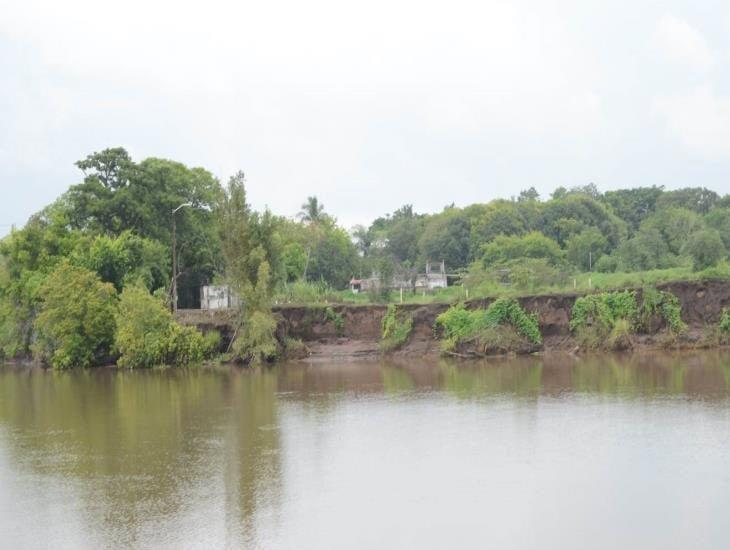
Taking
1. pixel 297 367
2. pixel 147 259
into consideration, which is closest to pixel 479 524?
pixel 297 367

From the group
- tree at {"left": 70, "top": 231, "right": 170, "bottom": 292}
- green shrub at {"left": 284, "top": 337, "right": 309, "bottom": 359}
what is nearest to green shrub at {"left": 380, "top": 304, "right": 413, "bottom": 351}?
green shrub at {"left": 284, "top": 337, "right": 309, "bottom": 359}

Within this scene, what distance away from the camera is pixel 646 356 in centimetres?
4450

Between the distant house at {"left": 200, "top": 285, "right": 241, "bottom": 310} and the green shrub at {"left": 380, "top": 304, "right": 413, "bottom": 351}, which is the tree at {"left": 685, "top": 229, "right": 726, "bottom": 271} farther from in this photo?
the distant house at {"left": 200, "top": 285, "right": 241, "bottom": 310}

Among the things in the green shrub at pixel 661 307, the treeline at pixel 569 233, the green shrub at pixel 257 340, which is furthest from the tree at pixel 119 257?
the green shrub at pixel 661 307

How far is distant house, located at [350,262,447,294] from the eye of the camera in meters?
60.9

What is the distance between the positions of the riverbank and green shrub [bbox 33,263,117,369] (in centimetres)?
450

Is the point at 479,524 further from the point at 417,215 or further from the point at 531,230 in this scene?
the point at 417,215

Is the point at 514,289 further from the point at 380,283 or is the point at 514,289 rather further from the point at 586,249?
the point at 586,249

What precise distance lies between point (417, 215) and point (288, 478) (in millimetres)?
113447

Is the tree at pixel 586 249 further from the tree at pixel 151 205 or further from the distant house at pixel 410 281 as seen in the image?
the tree at pixel 151 205

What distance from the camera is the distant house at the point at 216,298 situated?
52906 mm

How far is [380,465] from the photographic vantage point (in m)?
21.5

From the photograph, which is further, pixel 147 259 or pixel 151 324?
pixel 147 259

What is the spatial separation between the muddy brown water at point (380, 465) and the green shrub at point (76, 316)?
12622mm
